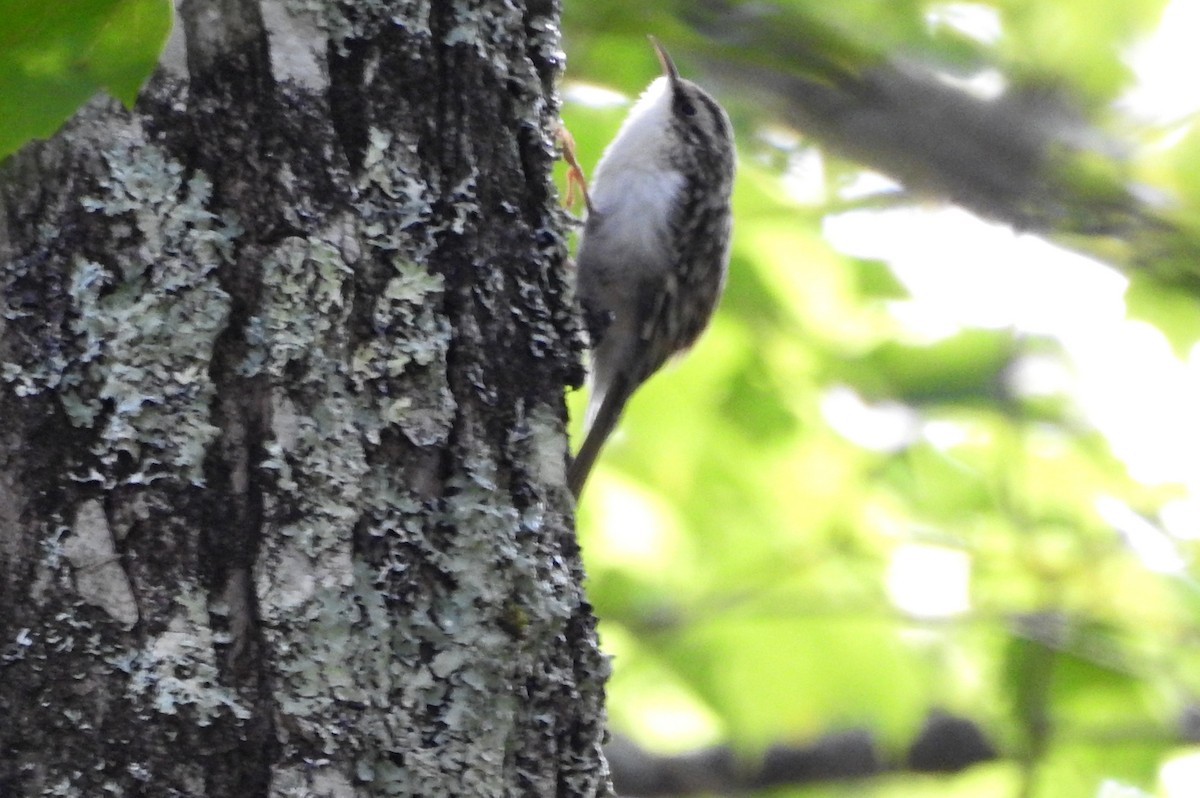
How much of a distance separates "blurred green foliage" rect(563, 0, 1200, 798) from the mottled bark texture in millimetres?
1422

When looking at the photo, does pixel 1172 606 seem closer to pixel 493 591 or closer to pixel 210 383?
pixel 493 591

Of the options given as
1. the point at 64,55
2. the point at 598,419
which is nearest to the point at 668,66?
the point at 598,419

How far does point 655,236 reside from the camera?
2693mm

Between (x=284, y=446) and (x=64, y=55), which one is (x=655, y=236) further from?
(x=64, y=55)

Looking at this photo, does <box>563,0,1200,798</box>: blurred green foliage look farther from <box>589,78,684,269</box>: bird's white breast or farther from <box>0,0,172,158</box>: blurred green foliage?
<box>0,0,172,158</box>: blurred green foliage

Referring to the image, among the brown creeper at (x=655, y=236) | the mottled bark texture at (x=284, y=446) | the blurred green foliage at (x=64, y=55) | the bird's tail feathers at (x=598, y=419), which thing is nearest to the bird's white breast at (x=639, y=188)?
the brown creeper at (x=655, y=236)

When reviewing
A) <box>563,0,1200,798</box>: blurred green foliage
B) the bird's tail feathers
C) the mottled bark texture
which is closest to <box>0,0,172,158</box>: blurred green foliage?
the mottled bark texture

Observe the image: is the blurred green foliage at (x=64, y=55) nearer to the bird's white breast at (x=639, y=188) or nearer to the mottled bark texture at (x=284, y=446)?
the mottled bark texture at (x=284, y=446)

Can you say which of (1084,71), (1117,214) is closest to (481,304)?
(1117,214)

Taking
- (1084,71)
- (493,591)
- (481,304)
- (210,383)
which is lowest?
(493,591)

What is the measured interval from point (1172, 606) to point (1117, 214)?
4.06ft

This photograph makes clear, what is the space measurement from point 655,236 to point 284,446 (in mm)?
1668

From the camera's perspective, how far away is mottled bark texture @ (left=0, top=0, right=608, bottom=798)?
1.06 metres

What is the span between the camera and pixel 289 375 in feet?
3.67
